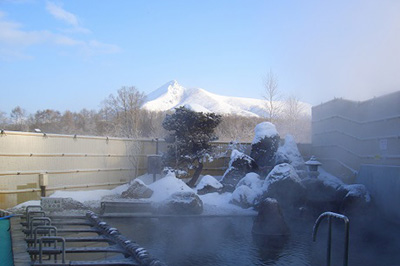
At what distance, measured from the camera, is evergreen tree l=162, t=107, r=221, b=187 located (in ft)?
55.2

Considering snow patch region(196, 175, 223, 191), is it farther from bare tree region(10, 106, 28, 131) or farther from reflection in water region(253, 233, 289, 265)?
bare tree region(10, 106, 28, 131)

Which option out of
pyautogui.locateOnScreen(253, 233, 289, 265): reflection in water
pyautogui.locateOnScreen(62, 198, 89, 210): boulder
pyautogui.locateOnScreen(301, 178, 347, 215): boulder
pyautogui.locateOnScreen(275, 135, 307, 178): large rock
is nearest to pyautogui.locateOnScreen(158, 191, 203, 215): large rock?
pyautogui.locateOnScreen(62, 198, 89, 210): boulder

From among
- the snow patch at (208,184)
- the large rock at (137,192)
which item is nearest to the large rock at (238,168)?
the snow patch at (208,184)

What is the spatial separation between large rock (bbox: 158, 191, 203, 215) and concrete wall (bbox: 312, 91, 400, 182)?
22.4 feet

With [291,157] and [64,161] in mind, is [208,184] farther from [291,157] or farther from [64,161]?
[64,161]

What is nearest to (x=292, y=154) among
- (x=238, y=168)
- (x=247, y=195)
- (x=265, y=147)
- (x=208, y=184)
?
(x=265, y=147)

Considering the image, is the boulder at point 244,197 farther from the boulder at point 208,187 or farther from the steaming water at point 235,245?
the steaming water at point 235,245

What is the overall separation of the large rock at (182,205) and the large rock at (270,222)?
Answer: 2.53 metres

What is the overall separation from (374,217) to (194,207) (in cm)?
541

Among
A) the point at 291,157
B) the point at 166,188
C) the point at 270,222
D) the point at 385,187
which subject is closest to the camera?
the point at 270,222

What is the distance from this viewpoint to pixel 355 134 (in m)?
15.9

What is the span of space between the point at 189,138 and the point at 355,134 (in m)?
6.91

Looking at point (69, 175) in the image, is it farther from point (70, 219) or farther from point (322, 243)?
point (322, 243)

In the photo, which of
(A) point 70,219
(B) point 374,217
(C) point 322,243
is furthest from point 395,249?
(A) point 70,219
